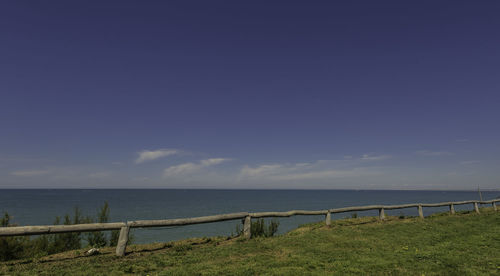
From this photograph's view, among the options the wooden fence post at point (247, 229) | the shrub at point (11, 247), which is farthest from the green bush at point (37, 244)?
the wooden fence post at point (247, 229)

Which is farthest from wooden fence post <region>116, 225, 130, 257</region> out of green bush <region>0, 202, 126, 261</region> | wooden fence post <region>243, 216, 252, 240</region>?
wooden fence post <region>243, 216, 252, 240</region>

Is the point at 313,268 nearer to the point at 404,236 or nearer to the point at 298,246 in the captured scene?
the point at 298,246

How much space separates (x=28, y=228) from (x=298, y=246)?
8010 mm

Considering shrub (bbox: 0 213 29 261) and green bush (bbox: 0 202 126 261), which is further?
green bush (bbox: 0 202 126 261)

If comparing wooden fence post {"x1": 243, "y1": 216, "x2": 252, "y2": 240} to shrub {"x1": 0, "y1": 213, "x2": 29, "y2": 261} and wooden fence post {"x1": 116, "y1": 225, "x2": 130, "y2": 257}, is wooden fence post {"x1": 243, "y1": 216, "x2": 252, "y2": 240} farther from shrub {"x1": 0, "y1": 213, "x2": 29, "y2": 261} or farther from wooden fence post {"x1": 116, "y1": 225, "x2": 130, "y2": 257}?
shrub {"x1": 0, "y1": 213, "x2": 29, "y2": 261}

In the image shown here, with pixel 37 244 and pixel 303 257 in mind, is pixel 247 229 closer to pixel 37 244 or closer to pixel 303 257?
pixel 303 257

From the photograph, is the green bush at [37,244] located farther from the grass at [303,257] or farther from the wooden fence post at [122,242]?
the wooden fence post at [122,242]

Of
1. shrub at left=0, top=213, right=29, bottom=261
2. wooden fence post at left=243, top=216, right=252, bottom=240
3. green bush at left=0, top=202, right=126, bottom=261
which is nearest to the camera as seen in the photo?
shrub at left=0, top=213, right=29, bottom=261

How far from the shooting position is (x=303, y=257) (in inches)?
287

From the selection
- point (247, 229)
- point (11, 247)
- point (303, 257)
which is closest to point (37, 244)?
point (11, 247)

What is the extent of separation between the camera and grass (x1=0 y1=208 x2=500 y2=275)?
6105mm

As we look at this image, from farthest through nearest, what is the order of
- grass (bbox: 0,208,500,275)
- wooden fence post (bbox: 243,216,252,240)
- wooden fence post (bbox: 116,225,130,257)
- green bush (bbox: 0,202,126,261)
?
wooden fence post (bbox: 243,216,252,240) < green bush (bbox: 0,202,126,261) < wooden fence post (bbox: 116,225,130,257) < grass (bbox: 0,208,500,275)

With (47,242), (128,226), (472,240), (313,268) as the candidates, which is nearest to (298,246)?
(313,268)

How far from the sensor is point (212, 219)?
30.3 ft
